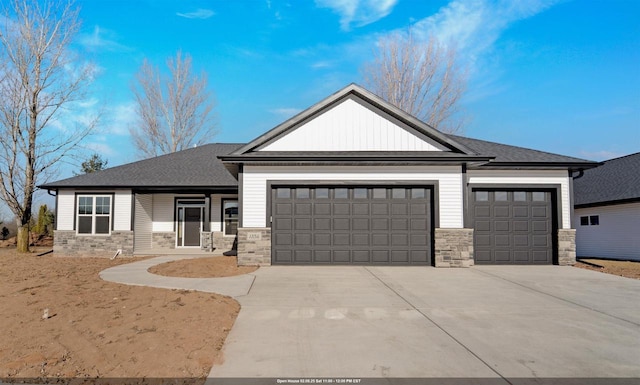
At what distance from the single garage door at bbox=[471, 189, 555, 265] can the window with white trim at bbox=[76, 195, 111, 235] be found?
14926 millimetres

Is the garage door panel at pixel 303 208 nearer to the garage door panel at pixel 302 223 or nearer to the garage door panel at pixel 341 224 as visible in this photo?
the garage door panel at pixel 302 223

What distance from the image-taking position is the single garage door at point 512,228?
1226cm

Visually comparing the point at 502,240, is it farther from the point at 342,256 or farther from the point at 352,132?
the point at 352,132

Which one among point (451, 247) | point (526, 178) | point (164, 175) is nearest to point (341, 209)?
point (451, 247)

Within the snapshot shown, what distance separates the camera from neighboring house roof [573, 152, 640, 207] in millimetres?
15286

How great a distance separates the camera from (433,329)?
17.4 ft

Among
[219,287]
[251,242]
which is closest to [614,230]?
[251,242]

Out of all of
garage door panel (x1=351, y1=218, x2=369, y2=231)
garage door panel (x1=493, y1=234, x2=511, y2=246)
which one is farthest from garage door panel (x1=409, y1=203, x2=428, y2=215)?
garage door panel (x1=493, y1=234, x2=511, y2=246)

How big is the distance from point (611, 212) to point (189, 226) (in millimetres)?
19124

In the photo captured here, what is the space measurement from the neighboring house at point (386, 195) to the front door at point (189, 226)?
5.36m

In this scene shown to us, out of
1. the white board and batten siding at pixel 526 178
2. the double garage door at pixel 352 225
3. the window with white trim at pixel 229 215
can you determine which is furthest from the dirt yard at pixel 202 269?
the white board and batten siding at pixel 526 178

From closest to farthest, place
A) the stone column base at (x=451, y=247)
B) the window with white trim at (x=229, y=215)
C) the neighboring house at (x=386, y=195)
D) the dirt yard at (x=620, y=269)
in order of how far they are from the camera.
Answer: the dirt yard at (x=620, y=269) → the stone column base at (x=451, y=247) → the neighboring house at (x=386, y=195) → the window with white trim at (x=229, y=215)

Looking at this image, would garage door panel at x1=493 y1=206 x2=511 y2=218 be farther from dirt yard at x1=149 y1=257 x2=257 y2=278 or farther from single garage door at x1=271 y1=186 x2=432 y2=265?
dirt yard at x1=149 y1=257 x2=257 y2=278

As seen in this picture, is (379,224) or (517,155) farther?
(517,155)
